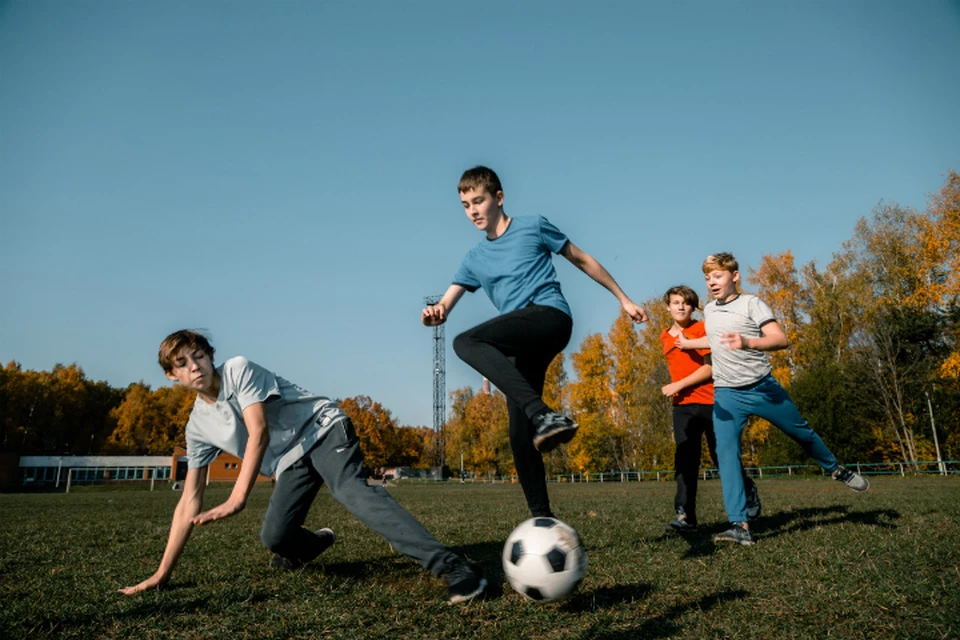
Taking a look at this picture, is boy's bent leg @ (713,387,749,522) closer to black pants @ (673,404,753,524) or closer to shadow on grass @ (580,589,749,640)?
black pants @ (673,404,753,524)

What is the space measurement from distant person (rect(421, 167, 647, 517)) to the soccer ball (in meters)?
0.63

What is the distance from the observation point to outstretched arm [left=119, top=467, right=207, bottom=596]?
3793 millimetres

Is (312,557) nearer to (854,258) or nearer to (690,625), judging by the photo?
(690,625)

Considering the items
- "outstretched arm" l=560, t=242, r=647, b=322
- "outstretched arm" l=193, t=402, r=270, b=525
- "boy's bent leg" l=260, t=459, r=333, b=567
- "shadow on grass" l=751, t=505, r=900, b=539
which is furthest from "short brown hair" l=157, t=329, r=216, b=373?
"shadow on grass" l=751, t=505, r=900, b=539

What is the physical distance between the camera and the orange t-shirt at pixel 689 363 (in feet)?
20.1

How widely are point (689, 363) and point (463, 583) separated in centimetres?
395

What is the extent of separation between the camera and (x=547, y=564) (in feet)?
9.93

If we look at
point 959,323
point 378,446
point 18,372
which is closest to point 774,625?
point 959,323

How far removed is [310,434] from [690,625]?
249 centimetres

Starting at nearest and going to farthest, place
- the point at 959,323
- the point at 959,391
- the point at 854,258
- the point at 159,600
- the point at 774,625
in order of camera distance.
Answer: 1. the point at 774,625
2. the point at 159,600
3. the point at 959,323
4. the point at 959,391
5. the point at 854,258

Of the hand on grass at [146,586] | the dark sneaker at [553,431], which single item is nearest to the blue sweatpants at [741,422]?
the dark sneaker at [553,431]

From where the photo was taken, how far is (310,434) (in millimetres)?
3932

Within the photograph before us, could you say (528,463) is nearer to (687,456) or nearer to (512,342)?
(512,342)

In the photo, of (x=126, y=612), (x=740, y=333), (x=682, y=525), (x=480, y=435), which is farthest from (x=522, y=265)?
(x=480, y=435)
